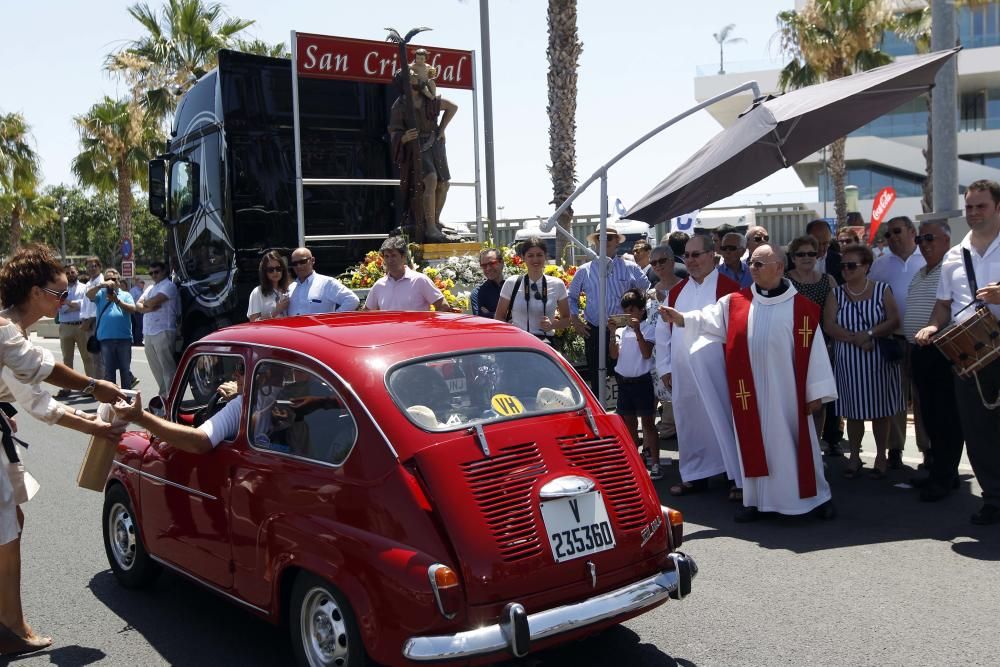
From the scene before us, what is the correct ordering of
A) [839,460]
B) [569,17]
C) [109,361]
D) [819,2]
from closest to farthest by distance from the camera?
[839,460] < [109,361] < [569,17] < [819,2]

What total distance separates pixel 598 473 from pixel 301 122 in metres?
8.28

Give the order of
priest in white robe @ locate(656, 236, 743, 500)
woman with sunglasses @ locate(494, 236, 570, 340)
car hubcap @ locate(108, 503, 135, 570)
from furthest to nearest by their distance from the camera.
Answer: woman with sunglasses @ locate(494, 236, 570, 340) < priest in white robe @ locate(656, 236, 743, 500) < car hubcap @ locate(108, 503, 135, 570)

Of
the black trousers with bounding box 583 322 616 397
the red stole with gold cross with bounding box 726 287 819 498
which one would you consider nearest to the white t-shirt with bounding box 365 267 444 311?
the black trousers with bounding box 583 322 616 397

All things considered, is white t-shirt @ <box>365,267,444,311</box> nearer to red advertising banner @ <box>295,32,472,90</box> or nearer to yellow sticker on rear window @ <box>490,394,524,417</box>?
red advertising banner @ <box>295,32,472,90</box>

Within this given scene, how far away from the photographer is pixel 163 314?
1229cm

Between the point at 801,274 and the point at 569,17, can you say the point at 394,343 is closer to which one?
the point at 801,274

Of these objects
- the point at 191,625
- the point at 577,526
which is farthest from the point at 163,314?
the point at 577,526

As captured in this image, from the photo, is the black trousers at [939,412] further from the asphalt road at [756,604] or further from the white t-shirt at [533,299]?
the white t-shirt at [533,299]

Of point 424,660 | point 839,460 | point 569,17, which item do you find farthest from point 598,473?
point 569,17

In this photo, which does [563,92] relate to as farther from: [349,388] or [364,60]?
[349,388]

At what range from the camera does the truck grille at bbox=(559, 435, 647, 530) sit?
421cm

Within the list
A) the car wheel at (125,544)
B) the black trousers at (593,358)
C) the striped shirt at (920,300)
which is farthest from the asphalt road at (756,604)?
the black trousers at (593,358)

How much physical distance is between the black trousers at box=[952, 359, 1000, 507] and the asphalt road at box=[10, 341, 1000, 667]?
31 centimetres

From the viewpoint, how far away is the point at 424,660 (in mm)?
3557
